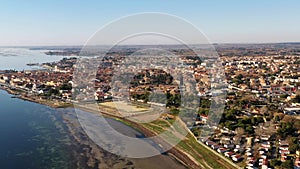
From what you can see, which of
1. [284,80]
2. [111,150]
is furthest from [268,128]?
[284,80]

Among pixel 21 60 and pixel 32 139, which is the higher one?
pixel 21 60

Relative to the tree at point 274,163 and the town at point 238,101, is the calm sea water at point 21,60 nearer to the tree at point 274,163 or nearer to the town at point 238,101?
Answer: the town at point 238,101

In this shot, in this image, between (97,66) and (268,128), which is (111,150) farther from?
(97,66)

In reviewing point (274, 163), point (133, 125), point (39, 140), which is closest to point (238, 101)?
point (133, 125)

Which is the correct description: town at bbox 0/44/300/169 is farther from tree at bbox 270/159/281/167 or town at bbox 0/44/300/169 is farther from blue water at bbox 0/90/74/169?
blue water at bbox 0/90/74/169

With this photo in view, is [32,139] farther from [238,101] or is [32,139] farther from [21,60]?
[21,60]

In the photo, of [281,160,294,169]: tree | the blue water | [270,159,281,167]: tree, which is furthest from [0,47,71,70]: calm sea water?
[281,160,294,169]: tree

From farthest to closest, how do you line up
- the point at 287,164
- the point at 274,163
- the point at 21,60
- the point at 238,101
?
the point at 21,60 < the point at 238,101 < the point at 274,163 < the point at 287,164

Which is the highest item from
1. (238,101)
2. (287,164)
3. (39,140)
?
(238,101)

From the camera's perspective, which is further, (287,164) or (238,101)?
(238,101)

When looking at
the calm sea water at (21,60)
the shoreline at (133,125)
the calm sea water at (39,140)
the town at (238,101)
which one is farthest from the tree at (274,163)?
the calm sea water at (21,60)

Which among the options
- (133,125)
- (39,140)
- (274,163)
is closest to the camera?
(274,163)
